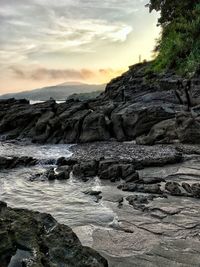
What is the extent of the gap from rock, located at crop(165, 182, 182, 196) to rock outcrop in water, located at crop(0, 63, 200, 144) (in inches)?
359

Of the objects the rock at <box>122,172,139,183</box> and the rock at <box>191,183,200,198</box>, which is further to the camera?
the rock at <box>122,172,139,183</box>

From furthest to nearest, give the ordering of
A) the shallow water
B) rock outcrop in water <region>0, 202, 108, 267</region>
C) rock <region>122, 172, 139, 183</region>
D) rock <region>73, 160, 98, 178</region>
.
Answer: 1. rock <region>73, 160, 98, 178</region>
2. rock <region>122, 172, 139, 183</region>
3. the shallow water
4. rock outcrop in water <region>0, 202, 108, 267</region>

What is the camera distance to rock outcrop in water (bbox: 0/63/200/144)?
2446 cm

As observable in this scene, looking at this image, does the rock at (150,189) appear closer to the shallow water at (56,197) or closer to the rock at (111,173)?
the shallow water at (56,197)

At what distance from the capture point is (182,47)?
3616cm

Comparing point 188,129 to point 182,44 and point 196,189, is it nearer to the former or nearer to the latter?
point 196,189

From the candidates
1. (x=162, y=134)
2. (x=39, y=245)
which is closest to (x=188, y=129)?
(x=162, y=134)

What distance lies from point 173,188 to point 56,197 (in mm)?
4086

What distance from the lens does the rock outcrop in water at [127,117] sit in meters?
24.5

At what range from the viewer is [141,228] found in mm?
10039

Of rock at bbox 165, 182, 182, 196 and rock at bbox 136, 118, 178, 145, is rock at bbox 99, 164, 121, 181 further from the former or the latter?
rock at bbox 136, 118, 178, 145

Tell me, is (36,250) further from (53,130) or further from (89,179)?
(53,130)

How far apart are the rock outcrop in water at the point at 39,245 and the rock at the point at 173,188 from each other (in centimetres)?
690

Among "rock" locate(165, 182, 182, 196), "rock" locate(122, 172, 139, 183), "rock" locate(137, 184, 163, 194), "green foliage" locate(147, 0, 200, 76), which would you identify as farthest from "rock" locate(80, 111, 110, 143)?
"rock" locate(165, 182, 182, 196)
